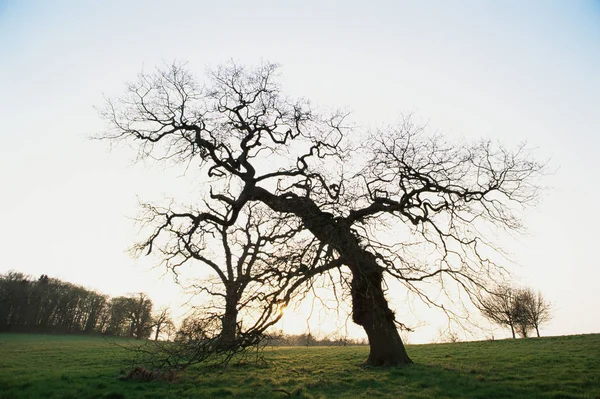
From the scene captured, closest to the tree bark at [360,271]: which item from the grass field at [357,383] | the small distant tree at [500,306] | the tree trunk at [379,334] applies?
the tree trunk at [379,334]

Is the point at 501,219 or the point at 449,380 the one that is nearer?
the point at 449,380

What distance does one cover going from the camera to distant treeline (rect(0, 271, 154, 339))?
5006 cm

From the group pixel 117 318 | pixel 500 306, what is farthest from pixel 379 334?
pixel 117 318

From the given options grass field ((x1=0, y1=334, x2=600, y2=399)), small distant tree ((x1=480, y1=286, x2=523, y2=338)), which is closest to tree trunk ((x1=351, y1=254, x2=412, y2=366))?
grass field ((x1=0, y1=334, x2=600, y2=399))

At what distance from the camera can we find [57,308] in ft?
177

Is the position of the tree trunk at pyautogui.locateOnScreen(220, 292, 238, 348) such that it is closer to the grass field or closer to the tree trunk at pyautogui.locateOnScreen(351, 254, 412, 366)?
the grass field

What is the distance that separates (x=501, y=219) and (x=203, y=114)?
11807 mm

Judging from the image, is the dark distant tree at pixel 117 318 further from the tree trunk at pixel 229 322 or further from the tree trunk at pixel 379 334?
the tree trunk at pixel 229 322

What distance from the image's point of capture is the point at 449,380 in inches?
371

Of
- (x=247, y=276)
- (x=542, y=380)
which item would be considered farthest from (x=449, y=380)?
(x=247, y=276)

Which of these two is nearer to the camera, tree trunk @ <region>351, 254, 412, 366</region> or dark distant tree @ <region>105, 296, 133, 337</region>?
tree trunk @ <region>351, 254, 412, 366</region>

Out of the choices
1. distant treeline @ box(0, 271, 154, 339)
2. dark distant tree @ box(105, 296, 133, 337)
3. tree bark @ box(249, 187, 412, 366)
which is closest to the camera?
tree bark @ box(249, 187, 412, 366)

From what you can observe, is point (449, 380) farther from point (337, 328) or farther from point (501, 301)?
point (337, 328)

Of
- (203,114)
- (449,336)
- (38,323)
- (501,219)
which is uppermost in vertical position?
(203,114)
